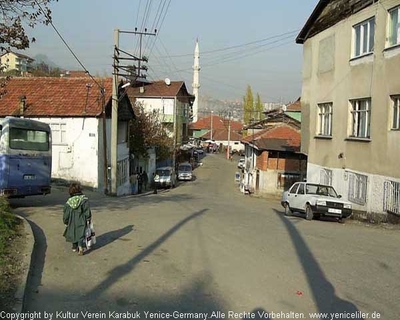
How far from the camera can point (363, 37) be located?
22.9 m

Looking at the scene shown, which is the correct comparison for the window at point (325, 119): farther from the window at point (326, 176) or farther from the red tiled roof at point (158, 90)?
the red tiled roof at point (158, 90)

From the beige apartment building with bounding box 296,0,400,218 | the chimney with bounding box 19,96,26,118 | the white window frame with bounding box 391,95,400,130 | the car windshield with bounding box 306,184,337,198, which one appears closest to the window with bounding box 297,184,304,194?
the car windshield with bounding box 306,184,337,198

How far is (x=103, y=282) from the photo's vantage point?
25.5ft

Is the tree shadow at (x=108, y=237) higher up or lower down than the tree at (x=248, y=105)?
lower down

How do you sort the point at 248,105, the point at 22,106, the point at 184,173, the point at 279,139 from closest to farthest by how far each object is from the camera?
the point at 22,106 → the point at 279,139 → the point at 184,173 → the point at 248,105

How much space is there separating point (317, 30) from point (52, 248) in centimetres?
2233

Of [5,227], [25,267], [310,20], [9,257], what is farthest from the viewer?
[310,20]

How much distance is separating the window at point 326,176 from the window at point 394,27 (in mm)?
8162

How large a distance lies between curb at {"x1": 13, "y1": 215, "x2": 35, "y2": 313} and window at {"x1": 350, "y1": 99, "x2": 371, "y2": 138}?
51.9ft

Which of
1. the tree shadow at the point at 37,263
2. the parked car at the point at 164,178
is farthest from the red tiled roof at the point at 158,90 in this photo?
the tree shadow at the point at 37,263

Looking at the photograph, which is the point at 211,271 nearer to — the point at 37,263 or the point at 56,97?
the point at 37,263

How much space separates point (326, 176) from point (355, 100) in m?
5.00

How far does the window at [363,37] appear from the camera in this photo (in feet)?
72.3

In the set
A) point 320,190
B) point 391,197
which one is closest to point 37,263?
point 320,190
